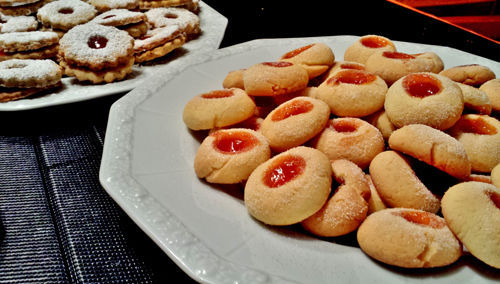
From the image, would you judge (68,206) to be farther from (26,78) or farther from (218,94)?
(26,78)

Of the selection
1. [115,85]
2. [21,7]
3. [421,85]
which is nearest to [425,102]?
[421,85]

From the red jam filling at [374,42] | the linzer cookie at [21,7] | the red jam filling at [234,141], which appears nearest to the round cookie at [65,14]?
the linzer cookie at [21,7]

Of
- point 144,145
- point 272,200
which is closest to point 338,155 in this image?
point 272,200

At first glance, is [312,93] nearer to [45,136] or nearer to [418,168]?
[418,168]

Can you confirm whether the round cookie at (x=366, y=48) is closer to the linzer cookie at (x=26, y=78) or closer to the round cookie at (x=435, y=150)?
the round cookie at (x=435, y=150)

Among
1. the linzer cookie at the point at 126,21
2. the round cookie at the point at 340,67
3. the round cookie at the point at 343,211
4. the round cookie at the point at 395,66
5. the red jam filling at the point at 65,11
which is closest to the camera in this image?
the round cookie at the point at 343,211

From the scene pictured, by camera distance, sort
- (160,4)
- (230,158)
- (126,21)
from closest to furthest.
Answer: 1. (230,158)
2. (126,21)
3. (160,4)
